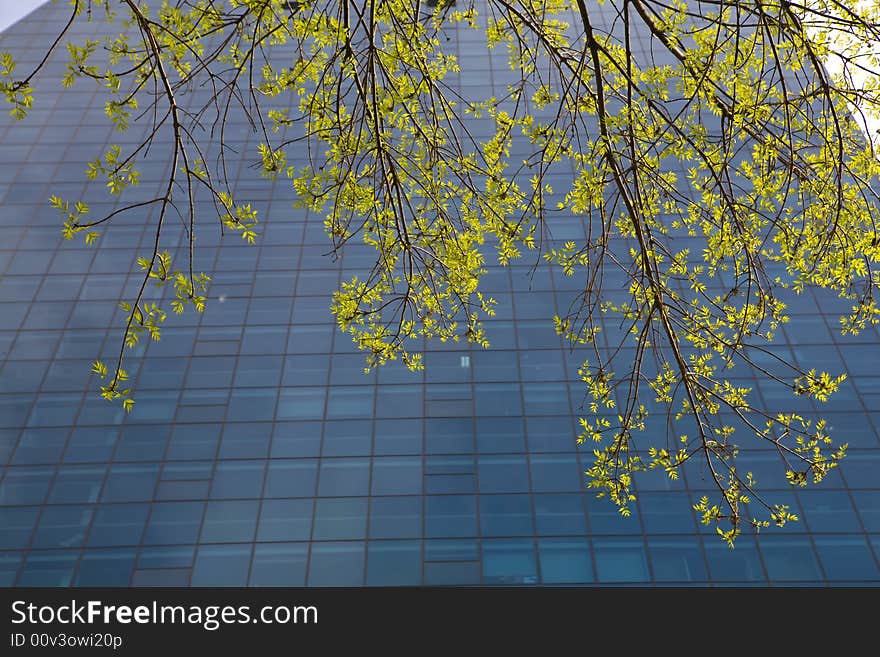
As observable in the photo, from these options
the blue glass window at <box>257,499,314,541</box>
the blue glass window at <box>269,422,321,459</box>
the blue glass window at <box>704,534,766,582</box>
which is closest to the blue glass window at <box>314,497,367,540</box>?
the blue glass window at <box>257,499,314,541</box>

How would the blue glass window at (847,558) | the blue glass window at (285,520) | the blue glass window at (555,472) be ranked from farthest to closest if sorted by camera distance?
the blue glass window at (555,472) < the blue glass window at (285,520) < the blue glass window at (847,558)

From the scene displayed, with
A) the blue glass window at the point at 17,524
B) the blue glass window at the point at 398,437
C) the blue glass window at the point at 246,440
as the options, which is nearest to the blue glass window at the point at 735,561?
the blue glass window at the point at 398,437

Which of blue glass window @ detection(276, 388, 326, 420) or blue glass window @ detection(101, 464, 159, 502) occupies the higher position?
blue glass window @ detection(276, 388, 326, 420)

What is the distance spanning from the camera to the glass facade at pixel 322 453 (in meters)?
20.7

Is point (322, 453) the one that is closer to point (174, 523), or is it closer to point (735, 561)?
point (174, 523)

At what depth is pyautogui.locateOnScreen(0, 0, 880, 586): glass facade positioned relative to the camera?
20734mm

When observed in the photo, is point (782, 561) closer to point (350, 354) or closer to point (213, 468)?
point (350, 354)

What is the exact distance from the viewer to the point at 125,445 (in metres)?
23.4

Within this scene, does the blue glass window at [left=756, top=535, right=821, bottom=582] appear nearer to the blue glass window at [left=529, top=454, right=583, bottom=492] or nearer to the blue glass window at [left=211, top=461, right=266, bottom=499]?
the blue glass window at [left=529, top=454, right=583, bottom=492]

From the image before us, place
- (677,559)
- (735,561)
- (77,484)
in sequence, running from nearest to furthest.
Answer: (735,561) < (677,559) < (77,484)

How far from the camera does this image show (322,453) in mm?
23156

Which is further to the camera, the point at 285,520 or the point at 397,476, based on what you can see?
the point at 397,476

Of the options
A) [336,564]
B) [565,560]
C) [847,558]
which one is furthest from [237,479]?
[847,558]

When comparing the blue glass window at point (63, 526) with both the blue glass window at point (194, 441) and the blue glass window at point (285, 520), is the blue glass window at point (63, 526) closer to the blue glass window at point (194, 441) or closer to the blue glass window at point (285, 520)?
the blue glass window at point (194, 441)
